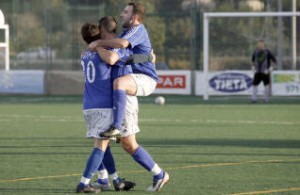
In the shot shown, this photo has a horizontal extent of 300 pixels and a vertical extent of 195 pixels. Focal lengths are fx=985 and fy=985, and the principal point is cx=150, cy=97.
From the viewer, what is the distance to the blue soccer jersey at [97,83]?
11.0 meters

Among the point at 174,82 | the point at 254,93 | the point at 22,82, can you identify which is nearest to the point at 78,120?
the point at 254,93

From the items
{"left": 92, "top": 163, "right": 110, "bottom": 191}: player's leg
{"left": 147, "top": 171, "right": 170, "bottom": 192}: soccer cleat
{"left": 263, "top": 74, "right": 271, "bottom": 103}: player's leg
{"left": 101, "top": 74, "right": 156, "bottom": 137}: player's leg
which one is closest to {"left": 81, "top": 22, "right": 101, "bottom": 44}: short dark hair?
{"left": 101, "top": 74, "right": 156, "bottom": 137}: player's leg

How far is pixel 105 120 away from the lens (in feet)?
35.9

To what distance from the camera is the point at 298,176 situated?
12461 millimetres

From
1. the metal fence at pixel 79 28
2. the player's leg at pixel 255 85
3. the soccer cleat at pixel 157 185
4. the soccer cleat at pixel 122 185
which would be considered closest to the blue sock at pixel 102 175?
the soccer cleat at pixel 122 185

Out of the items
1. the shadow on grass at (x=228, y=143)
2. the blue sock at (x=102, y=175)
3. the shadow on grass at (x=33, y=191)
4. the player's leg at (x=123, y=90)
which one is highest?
the player's leg at (x=123, y=90)

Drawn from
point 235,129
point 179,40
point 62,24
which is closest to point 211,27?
point 179,40

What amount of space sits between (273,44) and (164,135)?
16.5 metres

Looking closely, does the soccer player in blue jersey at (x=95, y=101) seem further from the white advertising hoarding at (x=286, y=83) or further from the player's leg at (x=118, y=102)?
the white advertising hoarding at (x=286, y=83)

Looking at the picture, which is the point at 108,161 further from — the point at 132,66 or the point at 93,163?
the point at 132,66

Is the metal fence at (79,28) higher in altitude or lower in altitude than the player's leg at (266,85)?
higher

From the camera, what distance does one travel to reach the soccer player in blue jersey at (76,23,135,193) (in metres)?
10.9

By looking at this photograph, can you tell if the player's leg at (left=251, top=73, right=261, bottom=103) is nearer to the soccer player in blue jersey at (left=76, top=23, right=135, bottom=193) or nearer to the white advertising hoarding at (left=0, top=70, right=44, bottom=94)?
the white advertising hoarding at (left=0, top=70, right=44, bottom=94)

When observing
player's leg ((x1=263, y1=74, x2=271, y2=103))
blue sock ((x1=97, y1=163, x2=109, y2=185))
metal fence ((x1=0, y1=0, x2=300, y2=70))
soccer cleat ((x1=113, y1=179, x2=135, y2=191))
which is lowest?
soccer cleat ((x1=113, y1=179, x2=135, y2=191))
